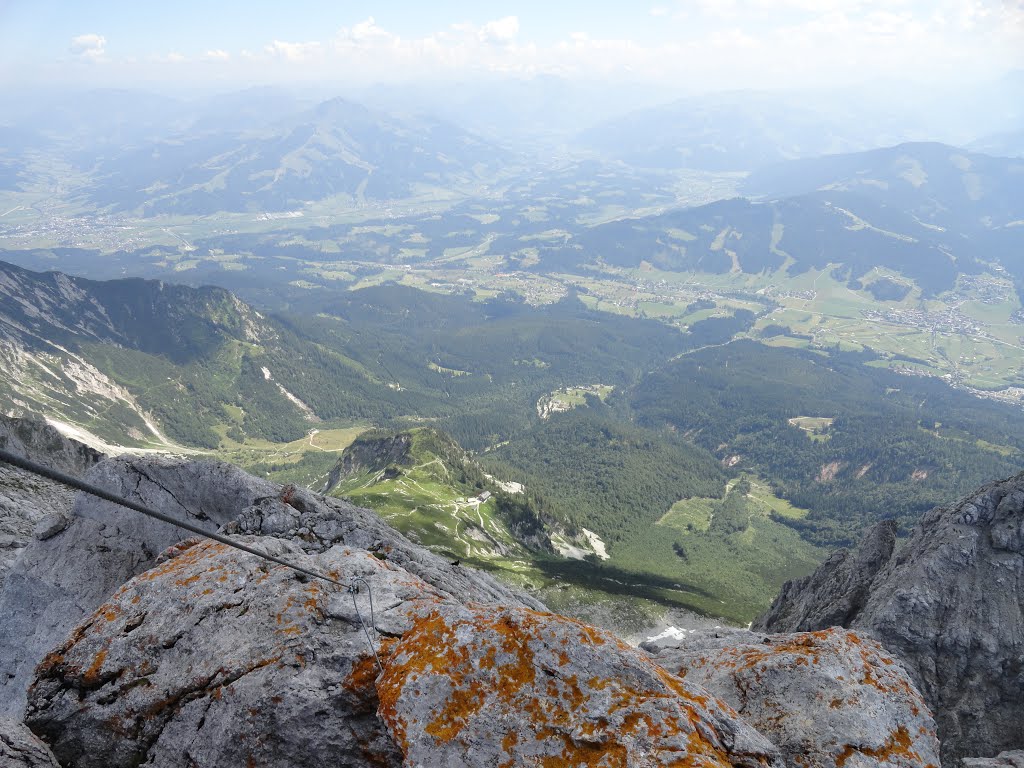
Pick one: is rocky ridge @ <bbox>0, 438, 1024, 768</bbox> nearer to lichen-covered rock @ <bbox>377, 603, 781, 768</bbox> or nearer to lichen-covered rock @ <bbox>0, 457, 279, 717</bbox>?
lichen-covered rock @ <bbox>377, 603, 781, 768</bbox>

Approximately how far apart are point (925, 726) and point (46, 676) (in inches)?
937

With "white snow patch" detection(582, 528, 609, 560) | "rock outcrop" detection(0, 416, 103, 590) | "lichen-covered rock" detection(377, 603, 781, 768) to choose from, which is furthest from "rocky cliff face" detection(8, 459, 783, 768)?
"white snow patch" detection(582, 528, 609, 560)

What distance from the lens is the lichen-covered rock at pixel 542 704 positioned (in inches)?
482

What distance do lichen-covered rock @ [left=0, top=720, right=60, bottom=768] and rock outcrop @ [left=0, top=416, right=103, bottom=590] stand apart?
10.1m

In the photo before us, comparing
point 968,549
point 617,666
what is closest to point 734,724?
point 617,666

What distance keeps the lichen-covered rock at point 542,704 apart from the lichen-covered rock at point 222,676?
1283 millimetres

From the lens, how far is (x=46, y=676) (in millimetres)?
15133

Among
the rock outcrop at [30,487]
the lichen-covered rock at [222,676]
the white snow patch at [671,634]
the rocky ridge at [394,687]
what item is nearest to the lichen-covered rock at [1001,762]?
the rocky ridge at [394,687]

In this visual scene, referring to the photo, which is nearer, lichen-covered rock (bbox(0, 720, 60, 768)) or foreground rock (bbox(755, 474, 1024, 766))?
lichen-covered rock (bbox(0, 720, 60, 768))

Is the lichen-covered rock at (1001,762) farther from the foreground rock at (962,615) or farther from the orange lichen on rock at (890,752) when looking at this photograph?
the orange lichen on rock at (890,752)

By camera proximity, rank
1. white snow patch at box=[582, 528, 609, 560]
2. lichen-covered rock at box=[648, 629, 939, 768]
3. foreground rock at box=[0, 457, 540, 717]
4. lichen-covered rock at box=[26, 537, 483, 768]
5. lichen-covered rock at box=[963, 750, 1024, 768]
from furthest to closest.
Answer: white snow patch at box=[582, 528, 609, 560] → lichen-covered rock at box=[963, 750, 1024, 768] → foreground rock at box=[0, 457, 540, 717] → lichen-covered rock at box=[648, 629, 939, 768] → lichen-covered rock at box=[26, 537, 483, 768]

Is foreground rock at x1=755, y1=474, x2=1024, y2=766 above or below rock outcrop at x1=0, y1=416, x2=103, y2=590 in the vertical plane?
below

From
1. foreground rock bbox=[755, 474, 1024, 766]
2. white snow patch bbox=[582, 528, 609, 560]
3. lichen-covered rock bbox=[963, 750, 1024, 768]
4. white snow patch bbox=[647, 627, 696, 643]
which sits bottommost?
white snow patch bbox=[582, 528, 609, 560]

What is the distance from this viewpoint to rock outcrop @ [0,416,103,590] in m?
30.0
